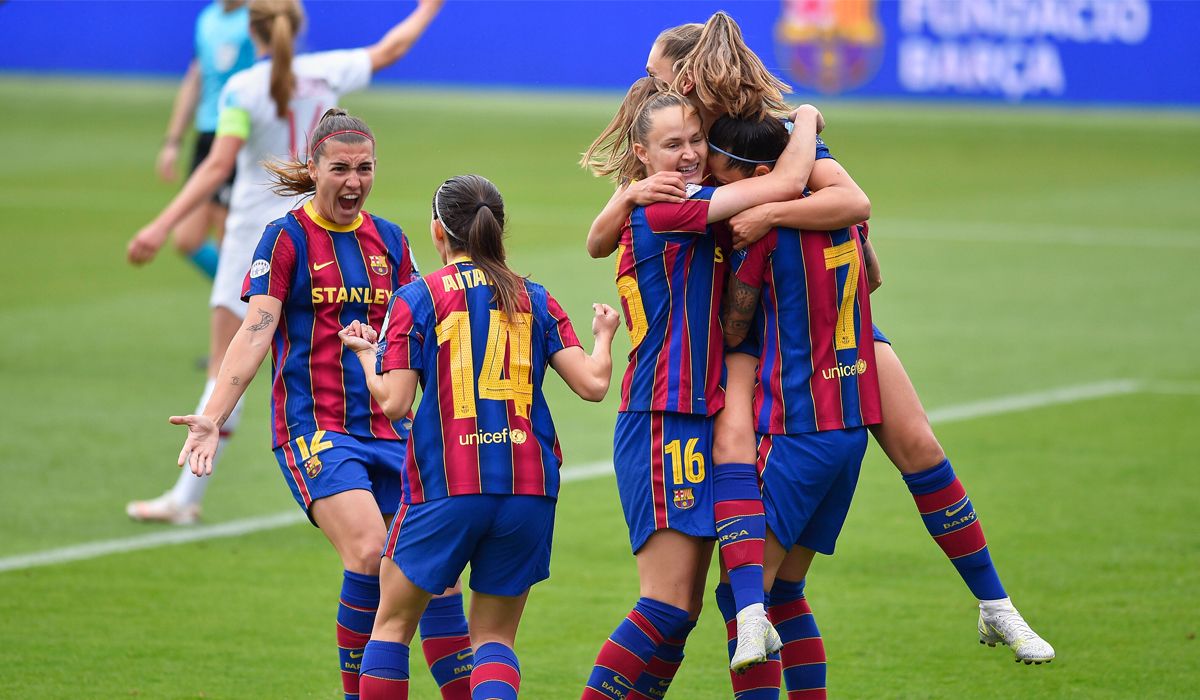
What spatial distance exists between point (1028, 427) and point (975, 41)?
18.8m

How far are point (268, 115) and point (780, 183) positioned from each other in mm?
4050

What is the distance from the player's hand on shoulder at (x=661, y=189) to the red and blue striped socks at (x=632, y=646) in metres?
1.13

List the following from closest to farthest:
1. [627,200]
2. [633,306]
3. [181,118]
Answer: [627,200] → [633,306] → [181,118]

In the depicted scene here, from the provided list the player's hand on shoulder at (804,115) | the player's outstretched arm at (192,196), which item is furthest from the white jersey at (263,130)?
the player's hand on shoulder at (804,115)

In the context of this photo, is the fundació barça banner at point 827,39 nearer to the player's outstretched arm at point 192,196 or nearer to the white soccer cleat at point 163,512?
the player's outstretched arm at point 192,196

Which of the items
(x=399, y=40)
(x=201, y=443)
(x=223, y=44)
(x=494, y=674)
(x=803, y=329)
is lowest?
(x=494, y=674)

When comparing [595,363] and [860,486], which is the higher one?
[595,363]

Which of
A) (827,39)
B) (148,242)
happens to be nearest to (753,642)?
(148,242)

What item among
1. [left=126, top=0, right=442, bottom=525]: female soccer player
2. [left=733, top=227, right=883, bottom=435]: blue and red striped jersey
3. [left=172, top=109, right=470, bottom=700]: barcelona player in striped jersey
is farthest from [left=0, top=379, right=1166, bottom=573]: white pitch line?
[left=733, top=227, right=883, bottom=435]: blue and red striped jersey

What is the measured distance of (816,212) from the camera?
4.67m

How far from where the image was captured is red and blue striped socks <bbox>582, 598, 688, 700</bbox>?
186 inches

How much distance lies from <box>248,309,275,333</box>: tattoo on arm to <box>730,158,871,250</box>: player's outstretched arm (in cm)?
145

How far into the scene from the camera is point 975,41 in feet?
90.2

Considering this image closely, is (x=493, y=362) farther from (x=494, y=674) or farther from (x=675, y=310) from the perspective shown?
(x=494, y=674)
